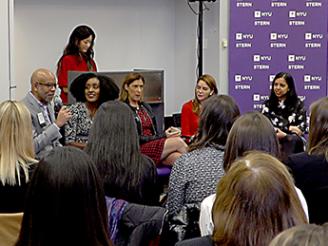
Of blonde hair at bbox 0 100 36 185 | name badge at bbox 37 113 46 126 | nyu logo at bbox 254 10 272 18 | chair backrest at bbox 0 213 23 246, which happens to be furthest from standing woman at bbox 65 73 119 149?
nyu logo at bbox 254 10 272 18

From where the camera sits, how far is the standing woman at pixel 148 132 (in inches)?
183

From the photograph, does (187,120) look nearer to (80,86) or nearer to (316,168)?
(80,86)

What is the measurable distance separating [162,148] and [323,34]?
328cm

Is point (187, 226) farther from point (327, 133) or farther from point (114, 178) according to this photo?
point (327, 133)

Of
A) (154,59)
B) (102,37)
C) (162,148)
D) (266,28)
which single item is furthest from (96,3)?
(162,148)

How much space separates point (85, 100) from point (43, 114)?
0.48 m

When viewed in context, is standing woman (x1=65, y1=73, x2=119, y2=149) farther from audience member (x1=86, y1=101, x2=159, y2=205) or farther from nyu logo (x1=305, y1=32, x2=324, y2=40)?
nyu logo (x1=305, y1=32, x2=324, y2=40)

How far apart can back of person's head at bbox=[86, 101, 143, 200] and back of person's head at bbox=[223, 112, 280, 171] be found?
473 mm

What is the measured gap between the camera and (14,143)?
3.14 metres

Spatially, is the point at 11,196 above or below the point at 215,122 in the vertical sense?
below

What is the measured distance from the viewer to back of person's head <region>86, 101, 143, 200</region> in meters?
2.87

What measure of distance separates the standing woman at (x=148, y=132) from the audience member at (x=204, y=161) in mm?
1178

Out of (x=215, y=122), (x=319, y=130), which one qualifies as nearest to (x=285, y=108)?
(x=215, y=122)

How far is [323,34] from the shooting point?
23.2 feet
